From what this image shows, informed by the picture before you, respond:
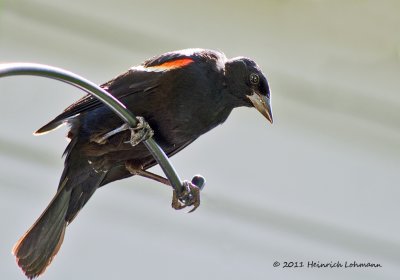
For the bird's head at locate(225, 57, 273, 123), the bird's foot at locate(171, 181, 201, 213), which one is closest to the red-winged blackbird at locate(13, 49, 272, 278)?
the bird's head at locate(225, 57, 273, 123)

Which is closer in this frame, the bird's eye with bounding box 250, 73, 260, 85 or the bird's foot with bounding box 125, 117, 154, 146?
the bird's foot with bounding box 125, 117, 154, 146

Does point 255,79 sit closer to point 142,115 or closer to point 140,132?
point 142,115

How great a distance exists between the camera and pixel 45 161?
6.55 metres

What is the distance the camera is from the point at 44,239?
464 centimetres

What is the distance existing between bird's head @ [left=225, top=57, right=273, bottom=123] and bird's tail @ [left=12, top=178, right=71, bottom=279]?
3.51 ft

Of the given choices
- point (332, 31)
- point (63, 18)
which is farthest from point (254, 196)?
point (63, 18)

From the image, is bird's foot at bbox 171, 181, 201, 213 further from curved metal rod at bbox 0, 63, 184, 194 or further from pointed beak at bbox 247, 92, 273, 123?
pointed beak at bbox 247, 92, 273, 123

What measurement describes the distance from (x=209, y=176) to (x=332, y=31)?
1564 mm

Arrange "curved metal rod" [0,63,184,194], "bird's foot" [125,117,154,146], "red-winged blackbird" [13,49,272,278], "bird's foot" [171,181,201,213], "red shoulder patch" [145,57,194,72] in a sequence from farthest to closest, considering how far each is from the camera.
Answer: "red shoulder patch" [145,57,194,72], "red-winged blackbird" [13,49,272,278], "bird's foot" [171,181,201,213], "bird's foot" [125,117,154,146], "curved metal rod" [0,63,184,194]

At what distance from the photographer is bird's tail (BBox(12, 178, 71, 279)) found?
179 inches

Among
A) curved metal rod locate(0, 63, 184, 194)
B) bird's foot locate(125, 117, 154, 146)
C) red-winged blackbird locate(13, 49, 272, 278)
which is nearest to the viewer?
curved metal rod locate(0, 63, 184, 194)

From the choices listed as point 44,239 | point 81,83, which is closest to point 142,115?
point 44,239

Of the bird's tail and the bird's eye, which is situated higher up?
the bird's eye

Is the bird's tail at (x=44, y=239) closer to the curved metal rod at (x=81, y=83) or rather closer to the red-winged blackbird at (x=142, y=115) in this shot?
the red-winged blackbird at (x=142, y=115)
